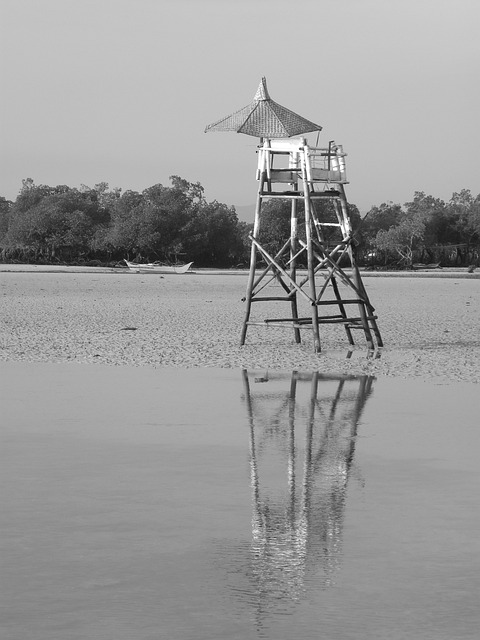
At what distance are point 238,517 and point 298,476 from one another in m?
1.23

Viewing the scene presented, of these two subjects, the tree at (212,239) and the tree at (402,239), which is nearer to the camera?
the tree at (212,239)

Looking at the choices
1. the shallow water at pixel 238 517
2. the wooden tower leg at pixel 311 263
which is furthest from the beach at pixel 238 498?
the wooden tower leg at pixel 311 263

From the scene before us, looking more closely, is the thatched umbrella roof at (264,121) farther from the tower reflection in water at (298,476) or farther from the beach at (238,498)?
the tower reflection in water at (298,476)

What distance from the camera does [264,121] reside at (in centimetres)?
1681

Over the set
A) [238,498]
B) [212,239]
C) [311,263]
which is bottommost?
[238,498]

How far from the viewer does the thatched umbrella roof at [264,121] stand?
54.7 feet

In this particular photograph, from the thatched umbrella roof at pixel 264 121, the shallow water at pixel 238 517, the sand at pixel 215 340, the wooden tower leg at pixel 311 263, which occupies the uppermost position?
the thatched umbrella roof at pixel 264 121

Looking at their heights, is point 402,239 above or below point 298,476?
above

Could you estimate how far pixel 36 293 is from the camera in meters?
36.0

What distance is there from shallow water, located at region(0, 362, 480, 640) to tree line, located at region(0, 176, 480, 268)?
79.4 metres

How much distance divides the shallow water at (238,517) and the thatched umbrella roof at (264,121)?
261 inches

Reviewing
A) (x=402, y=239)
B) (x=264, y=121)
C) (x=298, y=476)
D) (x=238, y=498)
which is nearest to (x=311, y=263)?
(x=264, y=121)

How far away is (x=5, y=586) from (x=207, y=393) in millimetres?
6694

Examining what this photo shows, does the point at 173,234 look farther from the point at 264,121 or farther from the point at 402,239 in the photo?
the point at 264,121
